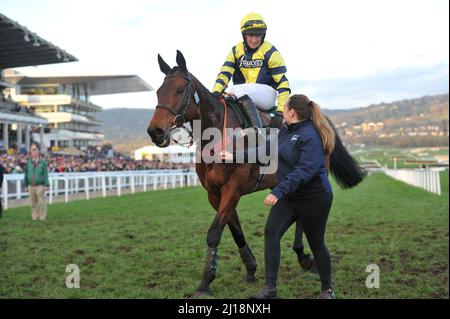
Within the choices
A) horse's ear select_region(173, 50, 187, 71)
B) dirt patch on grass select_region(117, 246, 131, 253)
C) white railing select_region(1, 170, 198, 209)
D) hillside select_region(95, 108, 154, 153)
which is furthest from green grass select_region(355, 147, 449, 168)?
horse's ear select_region(173, 50, 187, 71)

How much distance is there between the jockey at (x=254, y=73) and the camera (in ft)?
12.0

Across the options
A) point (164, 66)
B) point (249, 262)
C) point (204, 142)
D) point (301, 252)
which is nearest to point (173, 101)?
point (164, 66)

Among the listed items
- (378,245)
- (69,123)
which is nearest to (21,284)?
(378,245)

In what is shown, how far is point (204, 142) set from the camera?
12.4 feet

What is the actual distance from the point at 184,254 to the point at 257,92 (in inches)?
119

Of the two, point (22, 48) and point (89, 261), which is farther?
point (89, 261)

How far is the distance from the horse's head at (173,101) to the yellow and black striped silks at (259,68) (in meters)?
0.37

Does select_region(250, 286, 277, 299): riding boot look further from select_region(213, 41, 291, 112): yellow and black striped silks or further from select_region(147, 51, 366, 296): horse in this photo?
select_region(213, 41, 291, 112): yellow and black striped silks

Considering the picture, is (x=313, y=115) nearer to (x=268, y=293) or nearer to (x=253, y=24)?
(x=253, y=24)

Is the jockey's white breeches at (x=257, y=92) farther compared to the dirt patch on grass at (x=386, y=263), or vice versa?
the dirt patch on grass at (x=386, y=263)

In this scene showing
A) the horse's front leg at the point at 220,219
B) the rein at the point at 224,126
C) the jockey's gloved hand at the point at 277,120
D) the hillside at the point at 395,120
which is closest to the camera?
the rein at the point at 224,126

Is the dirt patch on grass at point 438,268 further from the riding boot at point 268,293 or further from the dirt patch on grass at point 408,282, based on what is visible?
the riding boot at point 268,293

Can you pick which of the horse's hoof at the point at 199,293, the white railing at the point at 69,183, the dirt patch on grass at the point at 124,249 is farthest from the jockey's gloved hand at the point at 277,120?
the white railing at the point at 69,183
